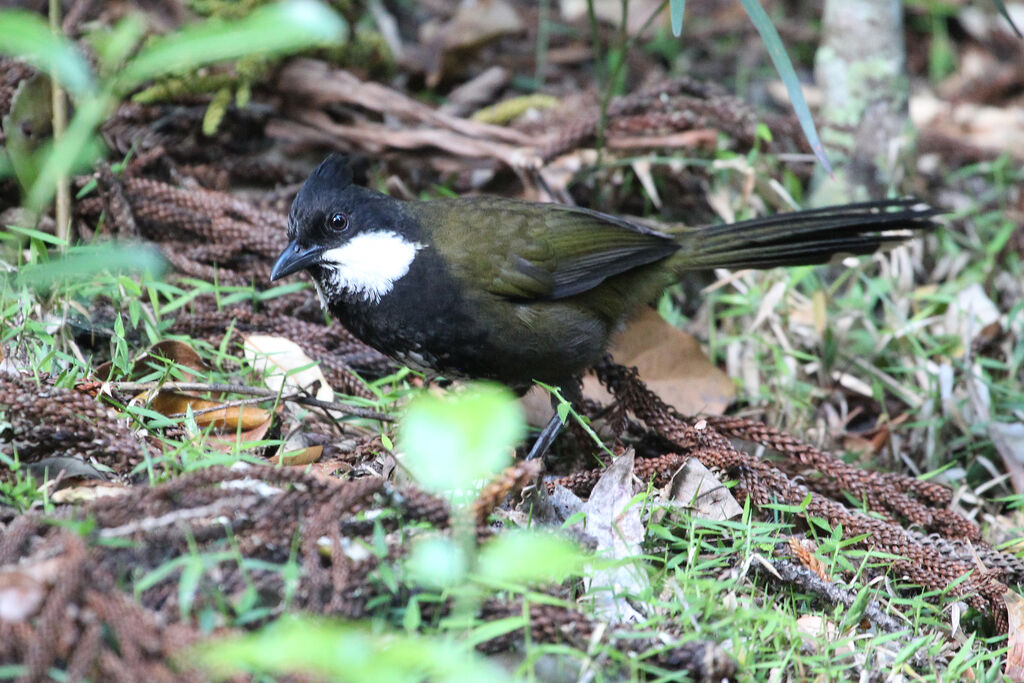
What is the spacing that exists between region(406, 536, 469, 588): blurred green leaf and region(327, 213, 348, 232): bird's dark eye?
153 centimetres

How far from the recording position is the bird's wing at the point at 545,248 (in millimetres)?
3662

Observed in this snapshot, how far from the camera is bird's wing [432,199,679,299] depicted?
12.0 ft

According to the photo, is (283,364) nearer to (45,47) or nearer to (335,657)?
(45,47)

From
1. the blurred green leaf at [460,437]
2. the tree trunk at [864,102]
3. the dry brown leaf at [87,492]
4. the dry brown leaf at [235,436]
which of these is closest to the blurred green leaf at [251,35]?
the blurred green leaf at [460,437]

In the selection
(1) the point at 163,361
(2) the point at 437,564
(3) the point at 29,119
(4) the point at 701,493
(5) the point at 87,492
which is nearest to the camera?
(2) the point at 437,564

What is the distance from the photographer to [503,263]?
12.1ft

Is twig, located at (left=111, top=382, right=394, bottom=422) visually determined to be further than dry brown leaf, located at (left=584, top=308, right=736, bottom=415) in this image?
No

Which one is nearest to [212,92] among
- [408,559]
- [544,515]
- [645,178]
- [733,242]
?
[645,178]

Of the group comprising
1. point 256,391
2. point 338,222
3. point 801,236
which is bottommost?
point 256,391

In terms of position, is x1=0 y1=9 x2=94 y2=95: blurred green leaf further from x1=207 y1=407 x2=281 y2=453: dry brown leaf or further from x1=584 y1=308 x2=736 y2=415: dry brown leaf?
x1=584 y1=308 x2=736 y2=415: dry brown leaf

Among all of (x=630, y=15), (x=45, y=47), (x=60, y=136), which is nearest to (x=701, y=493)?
(x=45, y=47)

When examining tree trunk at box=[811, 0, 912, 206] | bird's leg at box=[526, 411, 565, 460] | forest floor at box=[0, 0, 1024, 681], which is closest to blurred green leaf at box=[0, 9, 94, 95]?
forest floor at box=[0, 0, 1024, 681]

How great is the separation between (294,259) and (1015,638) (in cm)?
251

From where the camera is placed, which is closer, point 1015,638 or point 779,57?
point 1015,638
